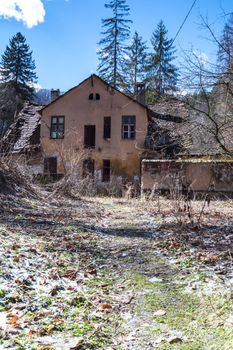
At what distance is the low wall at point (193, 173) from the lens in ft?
56.9

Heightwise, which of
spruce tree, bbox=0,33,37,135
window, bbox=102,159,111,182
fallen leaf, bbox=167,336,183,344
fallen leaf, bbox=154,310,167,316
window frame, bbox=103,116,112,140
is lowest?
fallen leaf, bbox=154,310,167,316

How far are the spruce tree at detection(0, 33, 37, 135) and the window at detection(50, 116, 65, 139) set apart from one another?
49.0ft

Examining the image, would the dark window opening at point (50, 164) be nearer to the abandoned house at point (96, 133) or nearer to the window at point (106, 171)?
the abandoned house at point (96, 133)

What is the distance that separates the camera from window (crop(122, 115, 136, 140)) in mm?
26969

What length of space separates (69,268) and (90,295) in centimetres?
106

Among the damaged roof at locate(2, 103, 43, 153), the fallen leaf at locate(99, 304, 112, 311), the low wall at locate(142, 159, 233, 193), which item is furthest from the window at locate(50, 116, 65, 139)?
the fallen leaf at locate(99, 304, 112, 311)

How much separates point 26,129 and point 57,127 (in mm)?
3261

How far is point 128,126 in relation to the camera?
27.1m

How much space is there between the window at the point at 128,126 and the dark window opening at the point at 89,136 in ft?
7.88

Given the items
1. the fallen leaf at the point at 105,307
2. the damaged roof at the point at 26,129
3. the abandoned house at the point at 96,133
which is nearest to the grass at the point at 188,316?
the fallen leaf at the point at 105,307

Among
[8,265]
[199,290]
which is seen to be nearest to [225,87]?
[199,290]

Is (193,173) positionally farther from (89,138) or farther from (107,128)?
(89,138)

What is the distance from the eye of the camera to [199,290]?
443 cm

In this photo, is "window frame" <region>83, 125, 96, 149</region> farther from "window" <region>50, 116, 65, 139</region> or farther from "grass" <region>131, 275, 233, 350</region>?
"grass" <region>131, 275, 233, 350</region>
